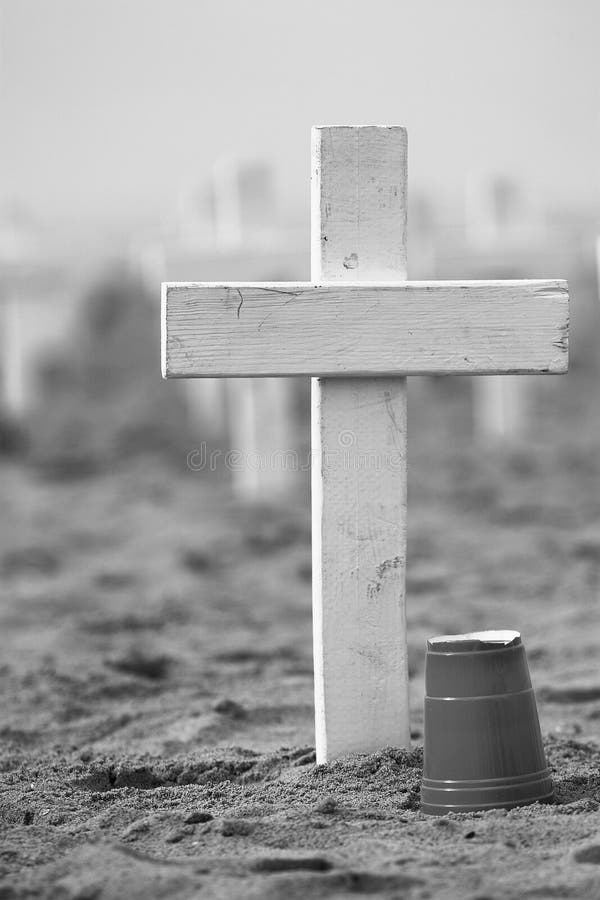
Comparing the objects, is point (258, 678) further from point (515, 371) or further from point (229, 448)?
point (229, 448)

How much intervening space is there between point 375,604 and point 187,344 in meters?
0.83

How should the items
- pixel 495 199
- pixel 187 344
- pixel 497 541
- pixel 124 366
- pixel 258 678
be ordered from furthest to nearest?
pixel 124 366 < pixel 495 199 < pixel 497 541 < pixel 258 678 < pixel 187 344

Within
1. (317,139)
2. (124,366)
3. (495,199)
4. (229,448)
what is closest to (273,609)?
(317,139)

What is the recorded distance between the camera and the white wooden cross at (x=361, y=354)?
319cm

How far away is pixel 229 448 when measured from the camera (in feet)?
38.0

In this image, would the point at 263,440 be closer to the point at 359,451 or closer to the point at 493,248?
the point at 493,248

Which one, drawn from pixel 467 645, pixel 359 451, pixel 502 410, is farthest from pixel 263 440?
pixel 467 645

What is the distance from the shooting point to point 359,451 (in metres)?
3.28

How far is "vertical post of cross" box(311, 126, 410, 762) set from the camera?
10.7 feet

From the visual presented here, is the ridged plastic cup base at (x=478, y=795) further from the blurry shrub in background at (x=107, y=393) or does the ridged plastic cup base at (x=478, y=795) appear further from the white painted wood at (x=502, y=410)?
the white painted wood at (x=502, y=410)

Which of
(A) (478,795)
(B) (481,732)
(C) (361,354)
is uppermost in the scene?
(C) (361,354)
